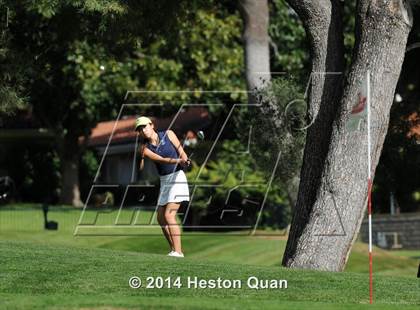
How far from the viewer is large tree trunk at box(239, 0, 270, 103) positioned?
69.9ft

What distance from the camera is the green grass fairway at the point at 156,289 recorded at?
9797 millimetres

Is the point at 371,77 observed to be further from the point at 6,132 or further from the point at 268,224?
the point at 6,132

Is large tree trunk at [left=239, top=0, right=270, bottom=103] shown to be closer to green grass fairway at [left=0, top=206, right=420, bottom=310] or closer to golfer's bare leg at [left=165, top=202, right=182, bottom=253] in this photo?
golfer's bare leg at [left=165, top=202, right=182, bottom=253]

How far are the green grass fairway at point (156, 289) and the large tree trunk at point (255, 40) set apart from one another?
9076 mm

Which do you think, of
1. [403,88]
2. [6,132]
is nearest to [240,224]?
[403,88]

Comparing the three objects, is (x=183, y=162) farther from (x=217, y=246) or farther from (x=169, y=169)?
(x=217, y=246)

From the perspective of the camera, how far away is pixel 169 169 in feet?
44.9

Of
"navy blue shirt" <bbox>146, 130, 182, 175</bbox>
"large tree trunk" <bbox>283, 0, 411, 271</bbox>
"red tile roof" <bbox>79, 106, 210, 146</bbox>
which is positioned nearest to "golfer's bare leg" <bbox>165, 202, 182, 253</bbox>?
"navy blue shirt" <bbox>146, 130, 182, 175</bbox>

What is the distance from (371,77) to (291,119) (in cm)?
497

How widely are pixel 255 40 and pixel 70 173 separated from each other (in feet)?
67.0

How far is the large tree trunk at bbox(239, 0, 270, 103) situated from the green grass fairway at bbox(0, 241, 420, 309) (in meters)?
9.08

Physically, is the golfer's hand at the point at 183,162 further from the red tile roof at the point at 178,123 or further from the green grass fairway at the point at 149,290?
the red tile roof at the point at 178,123

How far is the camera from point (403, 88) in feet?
65.9

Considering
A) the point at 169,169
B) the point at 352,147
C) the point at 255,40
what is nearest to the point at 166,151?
the point at 169,169
